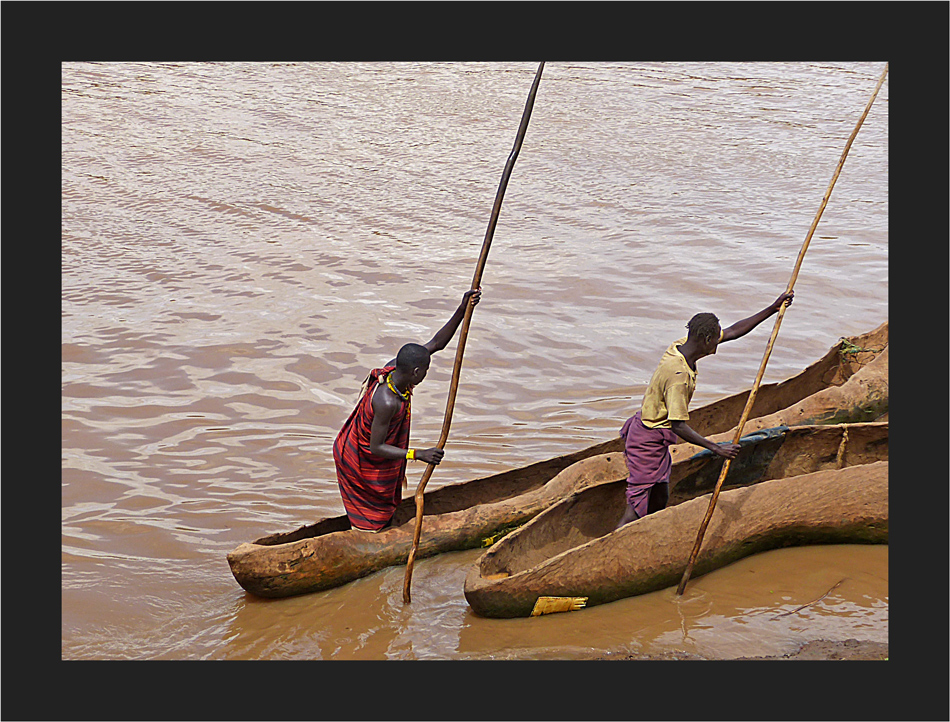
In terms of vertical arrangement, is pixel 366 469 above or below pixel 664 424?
below

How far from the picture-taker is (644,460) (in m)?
3.73

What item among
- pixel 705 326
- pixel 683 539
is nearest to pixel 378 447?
pixel 683 539

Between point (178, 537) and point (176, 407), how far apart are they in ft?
5.10

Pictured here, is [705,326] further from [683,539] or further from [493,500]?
[493,500]

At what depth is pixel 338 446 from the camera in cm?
383

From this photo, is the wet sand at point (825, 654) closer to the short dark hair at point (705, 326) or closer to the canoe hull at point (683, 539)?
the canoe hull at point (683, 539)

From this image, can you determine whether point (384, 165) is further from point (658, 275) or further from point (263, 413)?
point (263, 413)

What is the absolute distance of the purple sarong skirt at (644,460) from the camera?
12.2 feet

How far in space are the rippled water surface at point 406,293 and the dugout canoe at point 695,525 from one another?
0.10m

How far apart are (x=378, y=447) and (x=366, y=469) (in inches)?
7.8

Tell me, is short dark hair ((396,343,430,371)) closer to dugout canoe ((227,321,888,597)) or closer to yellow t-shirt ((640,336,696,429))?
dugout canoe ((227,321,888,597))

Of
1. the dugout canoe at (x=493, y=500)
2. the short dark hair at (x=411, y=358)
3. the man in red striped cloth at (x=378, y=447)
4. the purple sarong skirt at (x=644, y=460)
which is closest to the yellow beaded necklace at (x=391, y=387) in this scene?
the man in red striped cloth at (x=378, y=447)

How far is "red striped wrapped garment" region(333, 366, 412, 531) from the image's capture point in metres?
3.71

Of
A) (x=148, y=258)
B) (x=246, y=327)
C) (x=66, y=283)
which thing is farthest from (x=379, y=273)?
(x=66, y=283)
